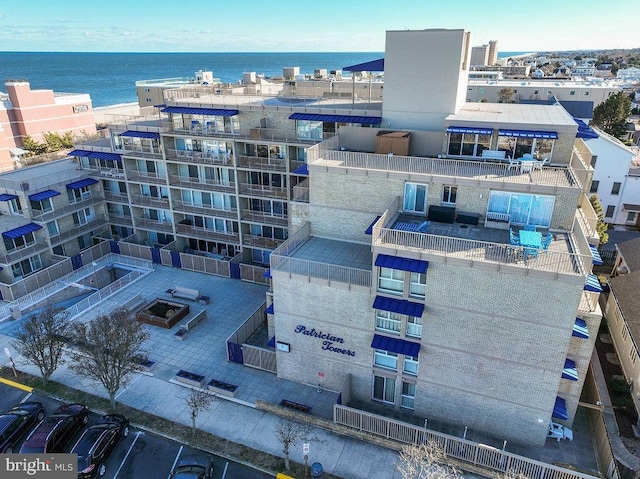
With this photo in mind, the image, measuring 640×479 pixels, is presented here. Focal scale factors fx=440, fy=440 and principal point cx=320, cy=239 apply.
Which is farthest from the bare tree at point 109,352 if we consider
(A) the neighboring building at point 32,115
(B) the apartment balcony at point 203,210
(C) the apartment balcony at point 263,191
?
(A) the neighboring building at point 32,115

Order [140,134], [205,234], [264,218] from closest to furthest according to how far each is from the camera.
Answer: [264,218] < [140,134] < [205,234]

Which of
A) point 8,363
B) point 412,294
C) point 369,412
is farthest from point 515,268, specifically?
point 8,363

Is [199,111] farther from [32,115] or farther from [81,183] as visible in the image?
[32,115]

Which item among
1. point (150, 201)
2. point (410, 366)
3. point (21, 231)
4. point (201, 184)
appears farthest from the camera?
point (150, 201)

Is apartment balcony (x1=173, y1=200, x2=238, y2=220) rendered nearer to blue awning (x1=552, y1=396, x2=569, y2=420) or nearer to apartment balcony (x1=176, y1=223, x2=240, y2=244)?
apartment balcony (x1=176, y1=223, x2=240, y2=244)

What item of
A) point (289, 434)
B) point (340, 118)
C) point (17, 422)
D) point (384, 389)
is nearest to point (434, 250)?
point (384, 389)

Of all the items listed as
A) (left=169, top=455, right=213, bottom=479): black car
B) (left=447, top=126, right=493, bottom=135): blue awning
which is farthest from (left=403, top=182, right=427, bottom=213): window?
(left=169, top=455, right=213, bottom=479): black car
